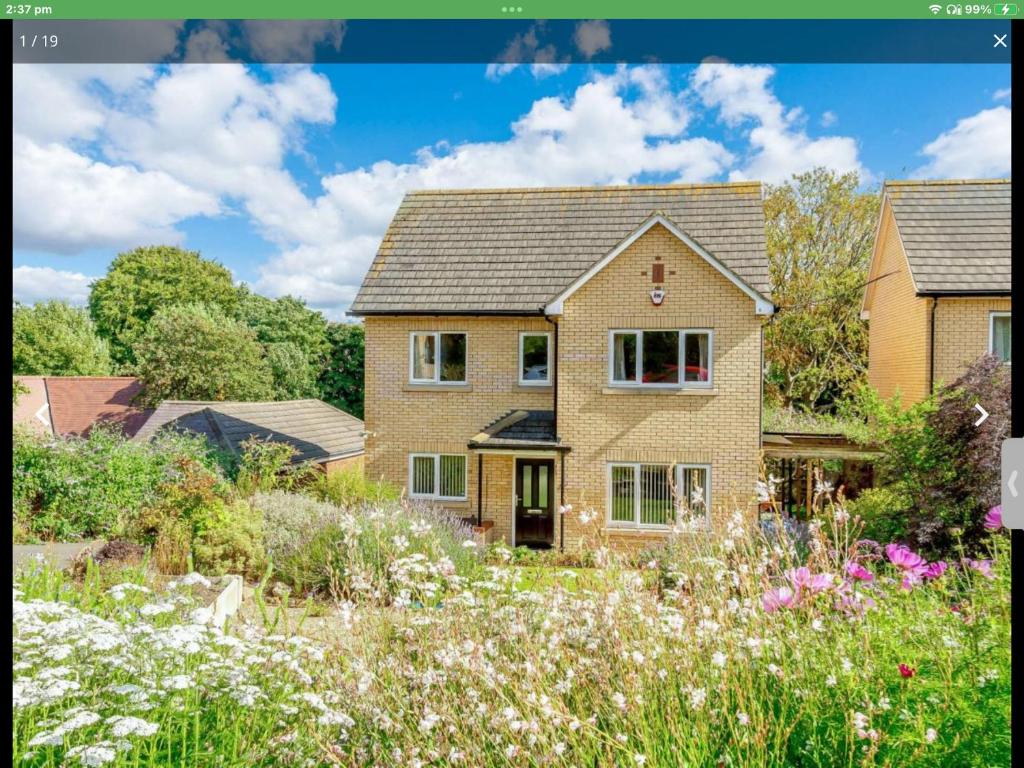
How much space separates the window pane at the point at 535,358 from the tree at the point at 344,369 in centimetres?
913

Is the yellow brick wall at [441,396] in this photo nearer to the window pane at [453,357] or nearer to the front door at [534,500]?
the window pane at [453,357]

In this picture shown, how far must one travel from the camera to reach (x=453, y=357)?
46.6 feet

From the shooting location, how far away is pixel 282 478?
11.9 m

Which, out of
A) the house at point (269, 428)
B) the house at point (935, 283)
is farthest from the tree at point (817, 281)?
the house at point (269, 428)

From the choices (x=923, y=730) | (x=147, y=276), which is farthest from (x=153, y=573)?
(x=147, y=276)

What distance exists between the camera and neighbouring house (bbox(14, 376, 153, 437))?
13.4m

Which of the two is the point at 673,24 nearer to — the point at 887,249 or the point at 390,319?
the point at 390,319

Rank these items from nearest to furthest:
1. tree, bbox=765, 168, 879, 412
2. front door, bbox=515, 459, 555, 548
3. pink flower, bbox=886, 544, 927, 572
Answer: pink flower, bbox=886, 544, 927, 572, front door, bbox=515, 459, 555, 548, tree, bbox=765, 168, 879, 412

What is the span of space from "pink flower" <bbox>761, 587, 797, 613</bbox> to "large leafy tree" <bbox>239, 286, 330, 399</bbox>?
71.0 feet

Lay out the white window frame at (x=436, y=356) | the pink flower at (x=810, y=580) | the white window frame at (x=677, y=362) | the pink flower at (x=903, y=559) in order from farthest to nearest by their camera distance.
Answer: the white window frame at (x=436, y=356)
the white window frame at (x=677, y=362)
the pink flower at (x=903, y=559)
the pink flower at (x=810, y=580)

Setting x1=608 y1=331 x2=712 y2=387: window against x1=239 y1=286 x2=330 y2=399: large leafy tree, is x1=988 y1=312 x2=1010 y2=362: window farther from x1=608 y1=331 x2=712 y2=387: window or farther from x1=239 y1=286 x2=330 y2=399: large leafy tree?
x1=239 y1=286 x2=330 y2=399: large leafy tree

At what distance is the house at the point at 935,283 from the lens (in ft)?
32.8

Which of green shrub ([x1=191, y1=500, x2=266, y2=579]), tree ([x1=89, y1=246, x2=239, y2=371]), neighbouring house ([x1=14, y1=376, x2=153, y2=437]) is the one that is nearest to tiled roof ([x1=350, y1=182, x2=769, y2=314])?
neighbouring house ([x1=14, y1=376, x2=153, y2=437])

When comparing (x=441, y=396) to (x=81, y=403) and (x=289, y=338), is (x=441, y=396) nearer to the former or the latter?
(x=81, y=403)
